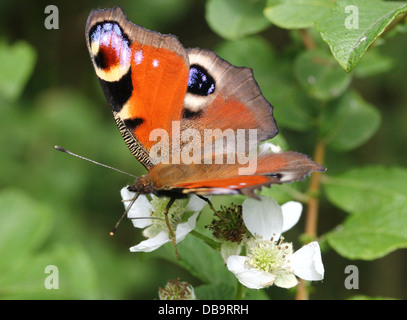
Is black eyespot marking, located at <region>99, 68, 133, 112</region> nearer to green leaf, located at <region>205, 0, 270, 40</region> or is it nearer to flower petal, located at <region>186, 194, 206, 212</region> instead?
flower petal, located at <region>186, 194, 206, 212</region>

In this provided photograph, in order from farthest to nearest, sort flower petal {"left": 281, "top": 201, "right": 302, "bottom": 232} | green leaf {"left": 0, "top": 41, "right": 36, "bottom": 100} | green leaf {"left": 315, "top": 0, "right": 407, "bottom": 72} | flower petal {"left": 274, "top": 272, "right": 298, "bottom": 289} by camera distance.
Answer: green leaf {"left": 0, "top": 41, "right": 36, "bottom": 100}, flower petal {"left": 281, "top": 201, "right": 302, "bottom": 232}, flower petal {"left": 274, "top": 272, "right": 298, "bottom": 289}, green leaf {"left": 315, "top": 0, "right": 407, "bottom": 72}

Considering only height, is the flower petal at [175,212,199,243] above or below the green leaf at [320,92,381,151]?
below

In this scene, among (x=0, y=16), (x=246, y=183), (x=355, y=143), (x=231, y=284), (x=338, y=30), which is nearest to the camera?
(x=246, y=183)

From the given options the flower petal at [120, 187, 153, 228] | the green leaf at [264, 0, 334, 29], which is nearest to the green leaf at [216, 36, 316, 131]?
the green leaf at [264, 0, 334, 29]

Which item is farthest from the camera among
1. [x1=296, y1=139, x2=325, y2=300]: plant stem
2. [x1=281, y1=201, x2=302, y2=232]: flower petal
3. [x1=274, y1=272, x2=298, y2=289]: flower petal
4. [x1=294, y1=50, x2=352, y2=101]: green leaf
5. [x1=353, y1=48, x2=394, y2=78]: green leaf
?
[x1=353, y1=48, x2=394, y2=78]: green leaf

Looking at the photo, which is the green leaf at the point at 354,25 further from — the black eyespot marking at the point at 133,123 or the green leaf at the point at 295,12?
the black eyespot marking at the point at 133,123

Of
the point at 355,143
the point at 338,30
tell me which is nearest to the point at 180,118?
the point at 338,30

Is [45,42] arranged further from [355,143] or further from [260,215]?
[260,215]
